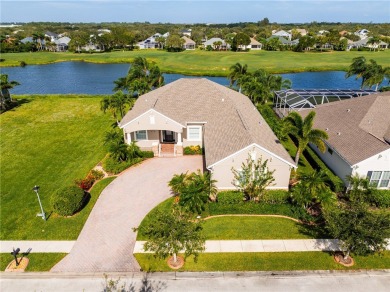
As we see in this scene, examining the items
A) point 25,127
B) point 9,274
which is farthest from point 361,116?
point 25,127

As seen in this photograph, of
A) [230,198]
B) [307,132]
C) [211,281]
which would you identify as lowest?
[211,281]

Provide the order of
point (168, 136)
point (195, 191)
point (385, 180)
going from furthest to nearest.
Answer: point (168, 136)
point (385, 180)
point (195, 191)

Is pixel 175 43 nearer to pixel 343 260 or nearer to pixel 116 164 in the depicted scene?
pixel 116 164

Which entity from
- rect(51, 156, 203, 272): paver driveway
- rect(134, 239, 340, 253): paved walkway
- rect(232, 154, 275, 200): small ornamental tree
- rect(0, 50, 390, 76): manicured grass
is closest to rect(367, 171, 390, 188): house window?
rect(134, 239, 340, 253): paved walkway

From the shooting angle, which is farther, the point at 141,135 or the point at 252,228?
the point at 141,135

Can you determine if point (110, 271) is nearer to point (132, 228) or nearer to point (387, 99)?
point (132, 228)

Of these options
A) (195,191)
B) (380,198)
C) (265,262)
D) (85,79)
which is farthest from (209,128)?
(85,79)

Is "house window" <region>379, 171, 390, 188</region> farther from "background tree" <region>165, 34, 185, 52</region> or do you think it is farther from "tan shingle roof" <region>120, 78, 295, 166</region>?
"background tree" <region>165, 34, 185, 52</region>
